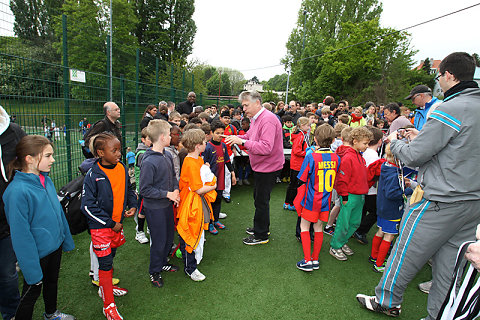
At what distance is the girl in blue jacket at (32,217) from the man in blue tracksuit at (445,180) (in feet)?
9.45

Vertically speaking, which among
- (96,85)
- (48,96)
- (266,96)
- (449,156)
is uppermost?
(266,96)

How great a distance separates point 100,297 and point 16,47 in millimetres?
3587

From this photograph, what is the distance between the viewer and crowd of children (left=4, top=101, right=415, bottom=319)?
1964 mm

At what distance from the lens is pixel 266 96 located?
2588cm

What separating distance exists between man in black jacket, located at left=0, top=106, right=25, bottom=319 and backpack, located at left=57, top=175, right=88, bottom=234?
0.48 meters

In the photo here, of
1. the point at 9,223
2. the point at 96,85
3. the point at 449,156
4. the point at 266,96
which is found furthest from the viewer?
the point at 266,96

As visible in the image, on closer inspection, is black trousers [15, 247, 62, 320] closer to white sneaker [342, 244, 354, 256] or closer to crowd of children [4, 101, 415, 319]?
crowd of children [4, 101, 415, 319]

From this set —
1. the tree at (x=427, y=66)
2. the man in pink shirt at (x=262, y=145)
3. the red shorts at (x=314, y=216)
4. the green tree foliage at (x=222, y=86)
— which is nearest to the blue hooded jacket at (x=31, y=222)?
the man in pink shirt at (x=262, y=145)

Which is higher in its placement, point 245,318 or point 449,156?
point 449,156

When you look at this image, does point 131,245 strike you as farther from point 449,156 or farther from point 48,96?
point 449,156

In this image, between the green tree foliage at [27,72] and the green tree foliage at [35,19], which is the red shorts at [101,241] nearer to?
the green tree foliage at [27,72]

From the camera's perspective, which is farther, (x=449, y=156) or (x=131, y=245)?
(x=131, y=245)

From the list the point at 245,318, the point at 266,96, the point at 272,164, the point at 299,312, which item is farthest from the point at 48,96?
the point at 266,96

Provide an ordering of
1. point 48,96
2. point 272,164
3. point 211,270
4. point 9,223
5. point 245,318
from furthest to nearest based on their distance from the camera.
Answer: point 48,96
point 272,164
point 211,270
point 245,318
point 9,223
